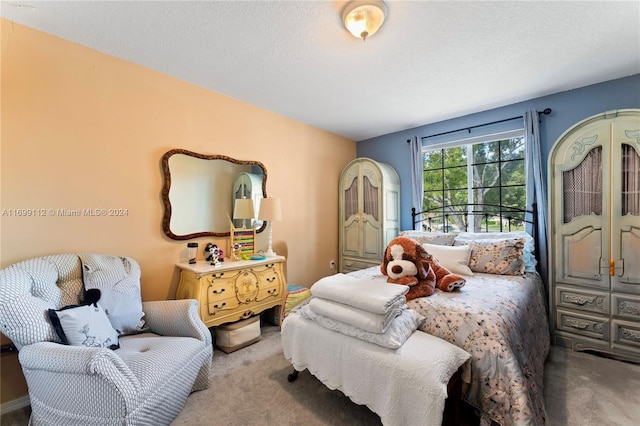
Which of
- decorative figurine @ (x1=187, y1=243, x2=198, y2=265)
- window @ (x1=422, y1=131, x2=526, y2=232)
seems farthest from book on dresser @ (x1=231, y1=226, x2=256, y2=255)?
window @ (x1=422, y1=131, x2=526, y2=232)

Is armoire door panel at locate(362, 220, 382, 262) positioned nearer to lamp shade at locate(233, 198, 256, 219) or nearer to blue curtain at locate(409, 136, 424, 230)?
blue curtain at locate(409, 136, 424, 230)

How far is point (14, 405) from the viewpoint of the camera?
173cm

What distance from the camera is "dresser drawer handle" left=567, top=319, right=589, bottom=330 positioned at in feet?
7.74

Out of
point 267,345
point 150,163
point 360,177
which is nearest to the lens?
point 150,163

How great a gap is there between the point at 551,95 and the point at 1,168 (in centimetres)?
476

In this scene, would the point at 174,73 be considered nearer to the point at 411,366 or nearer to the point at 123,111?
the point at 123,111

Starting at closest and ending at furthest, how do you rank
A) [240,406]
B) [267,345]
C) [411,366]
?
1. [411,366]
2. [240,406]
3. [267,345]

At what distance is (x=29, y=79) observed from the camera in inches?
71.2

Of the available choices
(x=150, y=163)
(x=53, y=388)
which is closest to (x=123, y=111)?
(x=150, y=163)

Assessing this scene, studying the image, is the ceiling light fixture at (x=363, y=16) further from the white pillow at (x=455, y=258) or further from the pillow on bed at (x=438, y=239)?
the pillow on bed at (x=438, y=239)

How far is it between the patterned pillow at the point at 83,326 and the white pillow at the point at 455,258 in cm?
267

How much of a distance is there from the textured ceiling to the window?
0.67 metres

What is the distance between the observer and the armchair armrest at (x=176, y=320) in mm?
1860

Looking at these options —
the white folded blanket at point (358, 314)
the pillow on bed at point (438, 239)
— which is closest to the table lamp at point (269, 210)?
the white folded blanket at point (358, 314)
